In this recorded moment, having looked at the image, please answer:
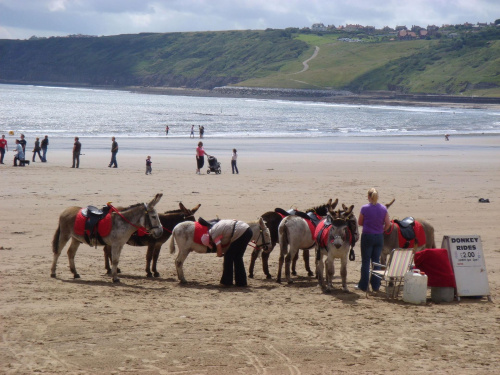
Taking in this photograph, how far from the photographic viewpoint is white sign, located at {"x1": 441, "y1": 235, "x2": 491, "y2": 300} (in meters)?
11.3

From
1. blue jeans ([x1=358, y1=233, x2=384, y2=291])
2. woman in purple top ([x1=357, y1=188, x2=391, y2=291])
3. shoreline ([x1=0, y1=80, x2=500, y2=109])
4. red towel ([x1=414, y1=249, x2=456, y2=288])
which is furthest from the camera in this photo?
shoreline ([x1=0, y1=80, x2=500, y2=109])

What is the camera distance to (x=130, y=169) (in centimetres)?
3166

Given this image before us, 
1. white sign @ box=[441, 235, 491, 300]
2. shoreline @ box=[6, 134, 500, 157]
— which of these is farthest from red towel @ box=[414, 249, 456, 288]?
shoreline @ box=[6, 134, 500, 157]

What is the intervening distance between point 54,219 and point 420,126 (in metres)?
69.3

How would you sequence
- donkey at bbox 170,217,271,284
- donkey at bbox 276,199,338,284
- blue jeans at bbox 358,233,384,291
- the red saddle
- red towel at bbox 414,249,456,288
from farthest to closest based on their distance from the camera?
donkey at bbox 276,199,338,284 → donkey at bbox 170,217,271,284 → the red saddle → blue jeans at bbox 358,233,384,291 → red towel at bbox 414,249,456,288

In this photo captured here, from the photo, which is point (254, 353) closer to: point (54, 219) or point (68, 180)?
point (54, 219)

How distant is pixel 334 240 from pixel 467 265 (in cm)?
227

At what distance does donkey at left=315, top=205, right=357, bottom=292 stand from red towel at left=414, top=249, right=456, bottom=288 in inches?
48.1

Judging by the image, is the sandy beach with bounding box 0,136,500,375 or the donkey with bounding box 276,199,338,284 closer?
the sandy beach with bounding box 0,136,500,375

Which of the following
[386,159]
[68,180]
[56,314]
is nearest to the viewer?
[56,314]

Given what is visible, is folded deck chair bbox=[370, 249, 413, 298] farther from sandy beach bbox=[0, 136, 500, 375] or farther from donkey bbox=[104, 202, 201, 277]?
donkey bbox=[104, 202, 201, 277]

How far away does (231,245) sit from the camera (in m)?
12.3

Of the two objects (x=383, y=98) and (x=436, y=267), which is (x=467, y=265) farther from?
(x=383, y=98)

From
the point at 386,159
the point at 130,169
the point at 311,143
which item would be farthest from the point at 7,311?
the point at 311,143
